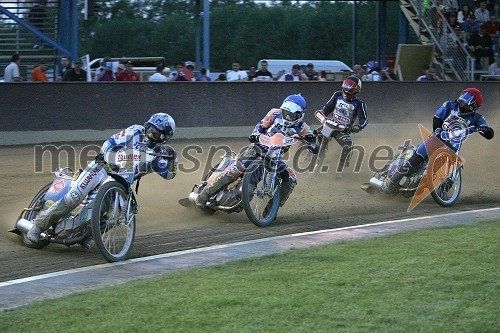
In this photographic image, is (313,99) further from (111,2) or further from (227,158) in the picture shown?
(111,2)

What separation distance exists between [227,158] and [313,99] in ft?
34.7

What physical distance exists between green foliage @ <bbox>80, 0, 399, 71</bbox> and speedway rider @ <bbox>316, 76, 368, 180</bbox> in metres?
32.5

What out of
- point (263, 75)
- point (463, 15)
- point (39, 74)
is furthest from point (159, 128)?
point (463, 15)

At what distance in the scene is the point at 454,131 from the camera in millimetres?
14719

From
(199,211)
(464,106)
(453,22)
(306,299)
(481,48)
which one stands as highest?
(453,22)

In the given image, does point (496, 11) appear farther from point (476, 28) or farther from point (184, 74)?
point (184, 74)

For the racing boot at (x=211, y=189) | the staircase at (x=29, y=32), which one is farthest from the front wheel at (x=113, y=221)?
the staircase at (x=29, y=32)

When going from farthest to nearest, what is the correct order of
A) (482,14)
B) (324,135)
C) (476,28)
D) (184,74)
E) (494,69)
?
(482,14)
(476,28)
(494,69)
(184,74)
(324,135)

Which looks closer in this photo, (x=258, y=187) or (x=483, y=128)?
(x=258, y=187)

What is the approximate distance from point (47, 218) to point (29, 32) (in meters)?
17.7

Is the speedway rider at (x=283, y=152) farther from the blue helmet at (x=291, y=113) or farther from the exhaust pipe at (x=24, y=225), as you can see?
the exhaust pipe at (x=24, y=225)

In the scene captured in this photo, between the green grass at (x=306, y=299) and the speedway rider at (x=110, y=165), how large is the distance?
5.12 ft

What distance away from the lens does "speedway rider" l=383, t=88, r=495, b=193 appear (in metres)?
14.6

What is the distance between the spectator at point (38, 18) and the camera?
86.8 feet
